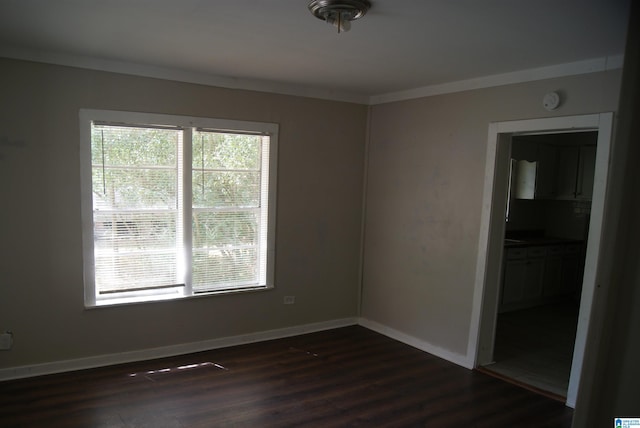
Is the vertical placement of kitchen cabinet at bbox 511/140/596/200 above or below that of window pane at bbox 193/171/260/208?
above

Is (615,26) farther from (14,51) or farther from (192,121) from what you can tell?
(14,51)

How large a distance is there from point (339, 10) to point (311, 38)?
63 centimetres

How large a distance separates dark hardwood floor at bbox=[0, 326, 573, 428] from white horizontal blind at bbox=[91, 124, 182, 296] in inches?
31.8

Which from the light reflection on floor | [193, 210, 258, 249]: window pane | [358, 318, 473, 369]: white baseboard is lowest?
the light reflection on floor

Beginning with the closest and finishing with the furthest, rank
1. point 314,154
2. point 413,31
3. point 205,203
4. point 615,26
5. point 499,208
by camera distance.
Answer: point 615,26 → point 413,31 → point 499,208 → point 205,203 → point 314,154

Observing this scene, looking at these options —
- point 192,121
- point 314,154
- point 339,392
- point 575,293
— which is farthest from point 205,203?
point 575,293

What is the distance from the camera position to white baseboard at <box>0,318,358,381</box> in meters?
3.43

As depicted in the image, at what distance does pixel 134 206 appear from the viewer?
12.2ft

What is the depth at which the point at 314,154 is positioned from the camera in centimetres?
457

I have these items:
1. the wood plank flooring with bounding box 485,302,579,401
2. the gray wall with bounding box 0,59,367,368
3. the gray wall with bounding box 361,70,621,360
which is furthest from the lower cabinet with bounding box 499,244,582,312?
the gray wall with bounding box 0,59,367,368

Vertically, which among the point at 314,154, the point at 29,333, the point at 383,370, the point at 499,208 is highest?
the point at 314,154

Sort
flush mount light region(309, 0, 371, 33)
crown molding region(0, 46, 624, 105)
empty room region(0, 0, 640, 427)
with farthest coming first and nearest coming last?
crown molding region(0, 46, 624, 105), empty room region(0, 0, 640, 427), flush mount light region(309, 0, 371, 33)

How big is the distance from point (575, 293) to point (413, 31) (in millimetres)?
5449

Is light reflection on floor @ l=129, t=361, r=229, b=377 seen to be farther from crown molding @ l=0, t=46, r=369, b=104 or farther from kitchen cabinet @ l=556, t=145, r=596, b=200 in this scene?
kitchen cabinet @ l=556, t=145, r=596, b=200
